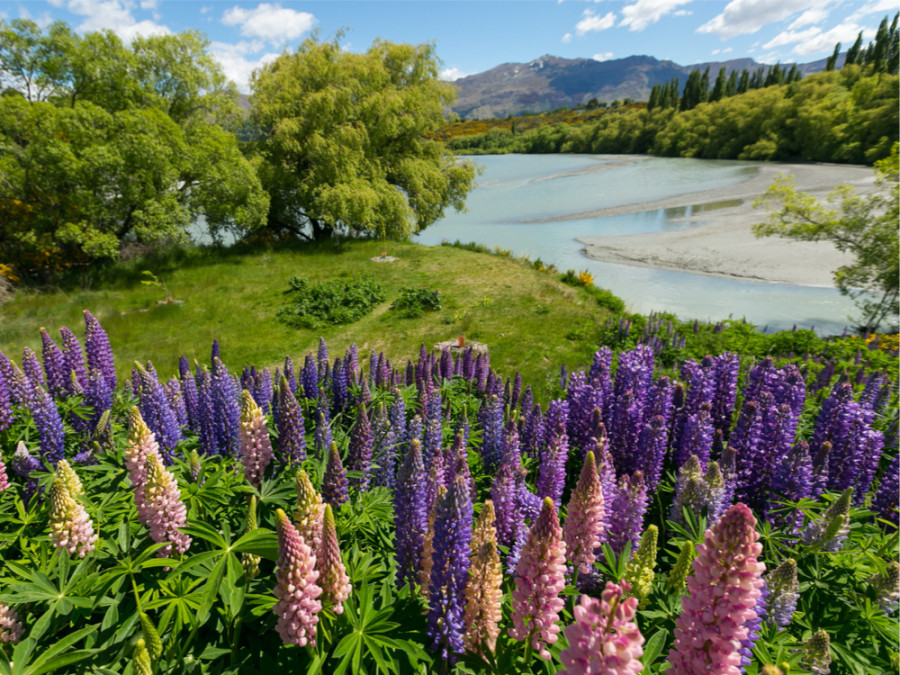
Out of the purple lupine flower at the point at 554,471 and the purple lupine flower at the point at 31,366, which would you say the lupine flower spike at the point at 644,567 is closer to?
the purple lupine flower at the point at 554,471

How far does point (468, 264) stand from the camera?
2252 centimetres

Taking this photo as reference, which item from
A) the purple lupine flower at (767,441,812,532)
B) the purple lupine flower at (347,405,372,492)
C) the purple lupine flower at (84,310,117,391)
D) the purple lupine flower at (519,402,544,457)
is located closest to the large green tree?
the purple lupine flower at (767,441,812,532)

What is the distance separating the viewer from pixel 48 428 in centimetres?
430

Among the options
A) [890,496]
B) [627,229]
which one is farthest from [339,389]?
[627,229]

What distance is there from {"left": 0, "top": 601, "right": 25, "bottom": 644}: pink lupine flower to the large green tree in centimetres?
1878

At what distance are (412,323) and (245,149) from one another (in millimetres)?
16742

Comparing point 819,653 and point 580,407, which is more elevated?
point 819,653

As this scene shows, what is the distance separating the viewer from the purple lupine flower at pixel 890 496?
416 centimetres

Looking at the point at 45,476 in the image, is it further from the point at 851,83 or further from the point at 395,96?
the point at 851,83

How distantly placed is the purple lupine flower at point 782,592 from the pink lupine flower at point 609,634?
1.79 m

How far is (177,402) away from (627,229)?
29768mm

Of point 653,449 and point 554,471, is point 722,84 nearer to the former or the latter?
point 653,449

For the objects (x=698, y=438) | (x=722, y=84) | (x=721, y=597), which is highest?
(x=722, y=84)

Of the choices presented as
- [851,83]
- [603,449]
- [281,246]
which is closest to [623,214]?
[281,246]
